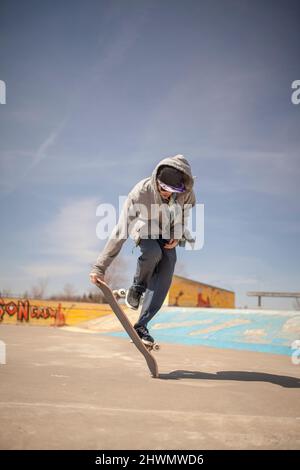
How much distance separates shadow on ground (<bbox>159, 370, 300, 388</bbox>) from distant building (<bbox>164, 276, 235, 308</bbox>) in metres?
21.8

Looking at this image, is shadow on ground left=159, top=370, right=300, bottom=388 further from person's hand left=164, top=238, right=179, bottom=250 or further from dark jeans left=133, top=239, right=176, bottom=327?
person's hand left=164, top=238, right=179, bottom=250

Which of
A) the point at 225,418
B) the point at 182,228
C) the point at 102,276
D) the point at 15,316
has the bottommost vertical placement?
the point at 15,316

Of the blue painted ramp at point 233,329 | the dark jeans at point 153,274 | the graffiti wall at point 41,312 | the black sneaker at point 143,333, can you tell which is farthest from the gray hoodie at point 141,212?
the graffiti wall at point 41,312

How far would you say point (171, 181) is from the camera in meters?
3.32

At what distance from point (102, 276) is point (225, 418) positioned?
188 centimetres

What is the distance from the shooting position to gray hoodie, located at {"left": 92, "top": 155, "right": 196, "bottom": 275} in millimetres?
3299

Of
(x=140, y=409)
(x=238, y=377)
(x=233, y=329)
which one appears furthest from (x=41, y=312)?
(x=140, y=409)

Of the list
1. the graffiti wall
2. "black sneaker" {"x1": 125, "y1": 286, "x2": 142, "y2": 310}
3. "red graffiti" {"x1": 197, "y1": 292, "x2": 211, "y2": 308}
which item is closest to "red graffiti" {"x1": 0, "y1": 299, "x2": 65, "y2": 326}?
the graffiti wall

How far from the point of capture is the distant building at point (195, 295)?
2696cm
